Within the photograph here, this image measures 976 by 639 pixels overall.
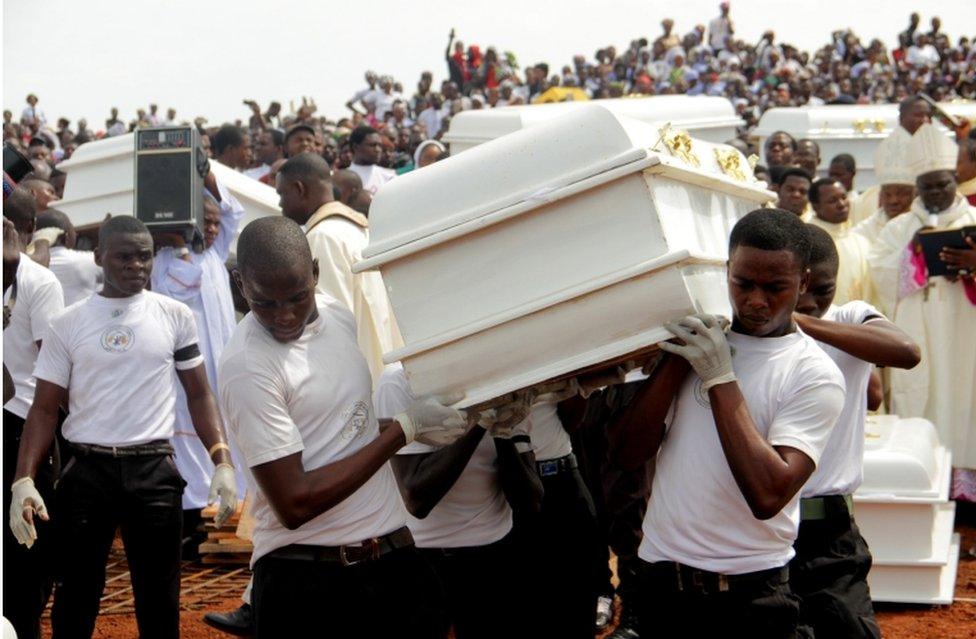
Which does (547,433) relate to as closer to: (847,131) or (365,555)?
(365,555)

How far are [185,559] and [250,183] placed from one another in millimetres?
3573

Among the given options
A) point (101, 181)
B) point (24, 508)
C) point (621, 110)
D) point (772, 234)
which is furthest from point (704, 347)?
point (621, 110)

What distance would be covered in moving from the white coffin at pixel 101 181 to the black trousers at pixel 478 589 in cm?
551

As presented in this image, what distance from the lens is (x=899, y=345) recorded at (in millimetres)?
4273

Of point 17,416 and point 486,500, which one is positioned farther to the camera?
point 17,416

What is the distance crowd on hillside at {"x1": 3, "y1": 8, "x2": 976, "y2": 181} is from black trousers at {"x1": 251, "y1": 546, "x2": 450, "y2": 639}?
630 inches

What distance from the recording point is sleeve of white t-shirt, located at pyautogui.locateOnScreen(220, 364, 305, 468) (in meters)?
3.55

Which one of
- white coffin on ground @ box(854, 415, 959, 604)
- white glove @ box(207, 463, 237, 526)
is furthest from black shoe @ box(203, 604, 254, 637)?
white coffin on ground @ box(854, 415, 959, 604)

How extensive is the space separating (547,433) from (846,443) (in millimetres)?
1014

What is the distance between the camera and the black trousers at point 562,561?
444 cm

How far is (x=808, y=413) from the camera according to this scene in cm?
342

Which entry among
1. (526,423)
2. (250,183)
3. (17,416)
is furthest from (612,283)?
(250,183)

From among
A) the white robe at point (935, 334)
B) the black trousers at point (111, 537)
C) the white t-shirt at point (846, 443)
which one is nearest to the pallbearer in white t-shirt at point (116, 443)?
the black trousers at point (111, 537)

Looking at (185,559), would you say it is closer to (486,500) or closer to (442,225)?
(486,500)
